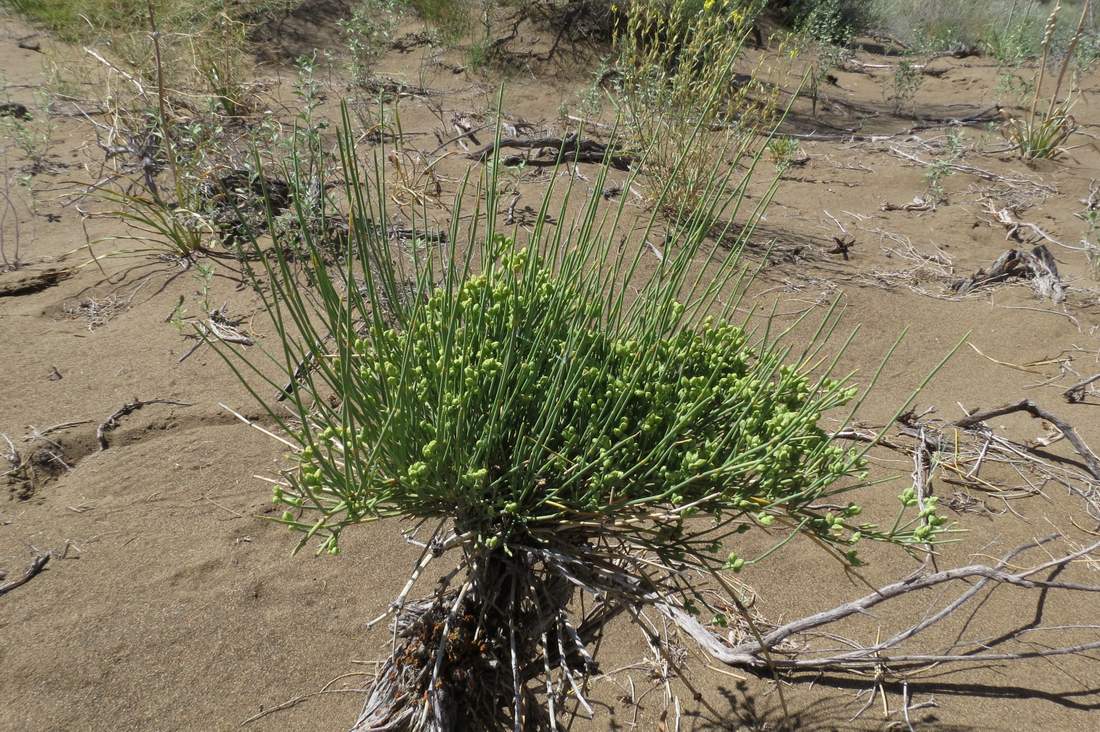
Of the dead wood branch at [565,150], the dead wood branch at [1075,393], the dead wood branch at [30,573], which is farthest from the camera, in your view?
the dead wood branch at [565,150]

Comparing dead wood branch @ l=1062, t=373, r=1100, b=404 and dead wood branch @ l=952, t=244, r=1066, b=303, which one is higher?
dead wood branch @ l=952, t=244, r=1066, b=303

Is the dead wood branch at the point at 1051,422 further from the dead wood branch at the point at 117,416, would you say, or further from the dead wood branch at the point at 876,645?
the dead wood branch at the point at 117,416

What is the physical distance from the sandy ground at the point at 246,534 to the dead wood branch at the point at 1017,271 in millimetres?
117

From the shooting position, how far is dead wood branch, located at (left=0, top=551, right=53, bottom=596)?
85.8 inches

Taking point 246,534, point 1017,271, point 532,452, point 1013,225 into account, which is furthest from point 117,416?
point 1013,225

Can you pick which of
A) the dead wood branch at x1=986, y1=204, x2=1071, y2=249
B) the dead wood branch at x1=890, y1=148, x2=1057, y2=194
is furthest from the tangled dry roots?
the dead wood branch at x1=890, y1=148, x2=1057, y2=194

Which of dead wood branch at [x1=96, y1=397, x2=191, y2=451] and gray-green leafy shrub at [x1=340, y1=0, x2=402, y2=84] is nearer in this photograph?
dead wood branch at [x1=96, y1=397, x2=191, y2=451]

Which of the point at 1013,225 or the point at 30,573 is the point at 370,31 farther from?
the point at 30,573

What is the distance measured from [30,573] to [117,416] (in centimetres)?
89

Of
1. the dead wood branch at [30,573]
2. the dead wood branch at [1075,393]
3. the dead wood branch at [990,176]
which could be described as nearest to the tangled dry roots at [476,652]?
the dead wood branch at [30,573]

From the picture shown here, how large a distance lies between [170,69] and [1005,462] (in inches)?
239

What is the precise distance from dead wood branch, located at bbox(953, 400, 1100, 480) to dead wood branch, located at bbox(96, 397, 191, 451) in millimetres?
3435

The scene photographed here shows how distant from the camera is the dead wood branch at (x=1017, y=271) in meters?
4.46

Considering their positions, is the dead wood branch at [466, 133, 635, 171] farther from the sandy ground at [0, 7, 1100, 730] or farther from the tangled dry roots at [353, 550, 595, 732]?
the tangled dry roots at [353, 550, 595, 732]
